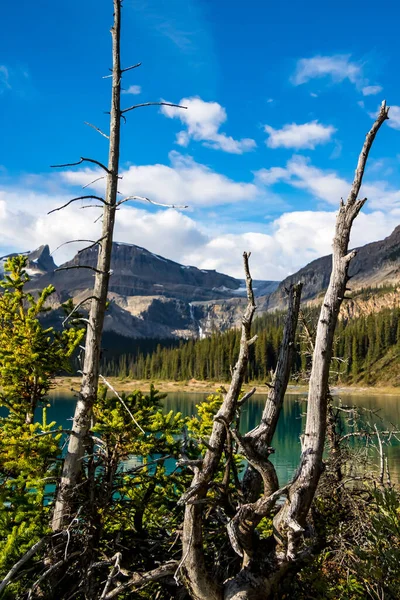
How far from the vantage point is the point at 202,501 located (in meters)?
5.96

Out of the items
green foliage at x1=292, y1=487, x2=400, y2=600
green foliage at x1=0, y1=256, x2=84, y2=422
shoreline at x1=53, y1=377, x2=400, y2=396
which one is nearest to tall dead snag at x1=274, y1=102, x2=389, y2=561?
green foliage at x1=292, y1=487, x2=400, y2=600

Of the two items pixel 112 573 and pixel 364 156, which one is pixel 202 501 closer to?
pixel 112 573

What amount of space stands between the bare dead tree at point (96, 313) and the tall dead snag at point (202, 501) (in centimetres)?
219

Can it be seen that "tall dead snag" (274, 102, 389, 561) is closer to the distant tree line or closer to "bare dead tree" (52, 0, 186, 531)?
"bare dead tree" (52, 0, 186, 531)

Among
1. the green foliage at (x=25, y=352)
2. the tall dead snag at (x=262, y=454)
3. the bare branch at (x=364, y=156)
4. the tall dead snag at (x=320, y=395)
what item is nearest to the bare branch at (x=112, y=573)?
the tall dead snag at (x=262, y=454)

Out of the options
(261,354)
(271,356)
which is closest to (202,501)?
(261,354)

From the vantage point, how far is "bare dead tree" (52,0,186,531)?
24.9ft

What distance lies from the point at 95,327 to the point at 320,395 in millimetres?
3926

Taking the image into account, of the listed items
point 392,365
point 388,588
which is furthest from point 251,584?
point 392,365

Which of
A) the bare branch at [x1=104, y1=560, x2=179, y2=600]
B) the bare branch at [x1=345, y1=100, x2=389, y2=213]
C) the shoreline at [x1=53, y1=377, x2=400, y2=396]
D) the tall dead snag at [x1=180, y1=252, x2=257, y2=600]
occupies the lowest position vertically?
the shoreline at [x1=53, y1=377, x2=400, y2=396]

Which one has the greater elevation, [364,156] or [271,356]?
[364,156]

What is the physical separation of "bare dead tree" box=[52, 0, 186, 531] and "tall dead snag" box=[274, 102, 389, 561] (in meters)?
3.37

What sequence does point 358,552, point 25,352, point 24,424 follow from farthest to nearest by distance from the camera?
point 25,352
point 24,424
point 358,552

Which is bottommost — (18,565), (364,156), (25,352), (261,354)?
(18,565)
